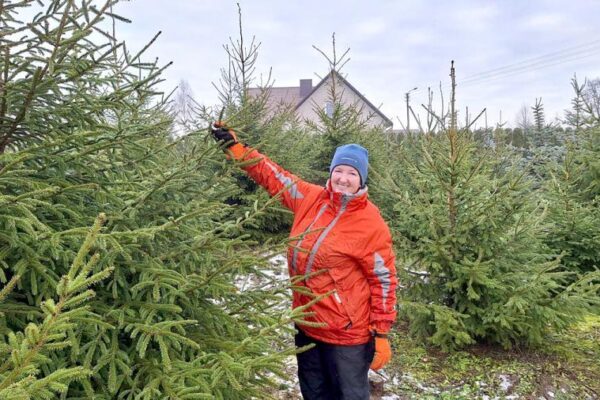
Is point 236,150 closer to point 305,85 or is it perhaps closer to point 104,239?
point 104,239

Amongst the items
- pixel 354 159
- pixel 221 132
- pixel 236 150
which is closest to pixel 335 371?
pixel 354 159

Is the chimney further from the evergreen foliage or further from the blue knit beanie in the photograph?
the evergreen foliage

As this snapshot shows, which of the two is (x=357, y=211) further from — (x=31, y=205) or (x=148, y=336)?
(x=31, y=205)

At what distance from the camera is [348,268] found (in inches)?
112

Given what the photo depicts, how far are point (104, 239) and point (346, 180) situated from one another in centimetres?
163

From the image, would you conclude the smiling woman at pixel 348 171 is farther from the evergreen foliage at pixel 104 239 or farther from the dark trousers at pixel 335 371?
the dark trousers at pixel 335 371

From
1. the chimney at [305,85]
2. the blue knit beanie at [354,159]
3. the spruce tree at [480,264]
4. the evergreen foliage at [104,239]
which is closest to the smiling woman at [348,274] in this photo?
the blue knit beanie at [354,159]

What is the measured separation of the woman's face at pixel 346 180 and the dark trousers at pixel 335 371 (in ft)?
3.42

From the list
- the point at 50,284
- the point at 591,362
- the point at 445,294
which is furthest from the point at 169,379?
the point at 591,362

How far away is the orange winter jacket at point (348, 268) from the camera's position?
111 inches

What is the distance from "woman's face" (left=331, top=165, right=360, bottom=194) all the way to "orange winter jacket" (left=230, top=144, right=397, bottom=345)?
0.18 feet

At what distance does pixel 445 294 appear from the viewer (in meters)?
4.64

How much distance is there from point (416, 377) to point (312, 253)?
218cm

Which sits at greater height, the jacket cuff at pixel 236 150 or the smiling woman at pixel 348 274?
the jacket cuff at pixel 236 150
